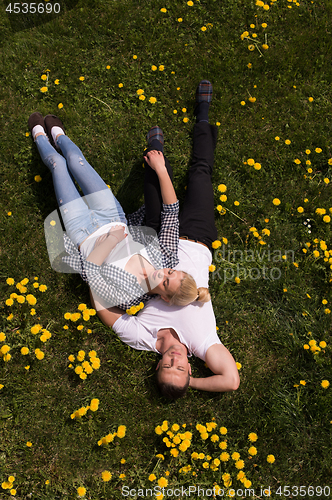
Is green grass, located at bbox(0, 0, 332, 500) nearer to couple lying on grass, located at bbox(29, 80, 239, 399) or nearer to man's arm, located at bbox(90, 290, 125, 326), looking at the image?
man's arm, located at bbox(90, 290, 125, 326)

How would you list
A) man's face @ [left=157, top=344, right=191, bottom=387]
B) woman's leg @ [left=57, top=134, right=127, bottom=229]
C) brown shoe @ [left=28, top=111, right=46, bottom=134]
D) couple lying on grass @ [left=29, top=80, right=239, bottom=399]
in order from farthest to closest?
brown shoe @ [left=28, top=111, right=46, bottom=134], woman's leg @ [left=57, top=134, right=127, bottom=229], couple lying on grass @ [left=29, top=80, right=239, bottom=399], man's face @ [left=157, top=344, right=191, bottom=387]

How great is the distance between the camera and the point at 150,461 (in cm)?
322

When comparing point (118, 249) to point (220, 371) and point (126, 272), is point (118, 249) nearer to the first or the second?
point (126, 272)

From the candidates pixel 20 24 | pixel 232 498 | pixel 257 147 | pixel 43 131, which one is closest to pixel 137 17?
pixel 20 24

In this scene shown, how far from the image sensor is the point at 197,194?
11.8 ft

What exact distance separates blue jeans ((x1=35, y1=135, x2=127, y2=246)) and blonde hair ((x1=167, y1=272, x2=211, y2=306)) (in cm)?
100

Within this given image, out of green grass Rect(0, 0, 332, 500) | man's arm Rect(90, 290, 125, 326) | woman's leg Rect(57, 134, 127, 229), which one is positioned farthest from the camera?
woman's leg Rect(57, 134, 127, 229)

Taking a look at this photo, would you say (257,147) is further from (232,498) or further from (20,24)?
(232,498)

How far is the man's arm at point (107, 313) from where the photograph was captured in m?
3.36

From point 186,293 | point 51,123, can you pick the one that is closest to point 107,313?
point 186,293

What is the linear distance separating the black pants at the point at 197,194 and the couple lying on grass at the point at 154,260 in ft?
0.04

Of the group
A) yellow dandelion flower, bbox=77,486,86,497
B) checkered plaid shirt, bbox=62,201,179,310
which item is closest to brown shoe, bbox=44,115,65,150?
checkered plaid shirt, bbox=62,201,179,310

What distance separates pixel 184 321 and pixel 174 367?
0.46 m

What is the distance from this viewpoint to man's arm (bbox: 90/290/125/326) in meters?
3.36
